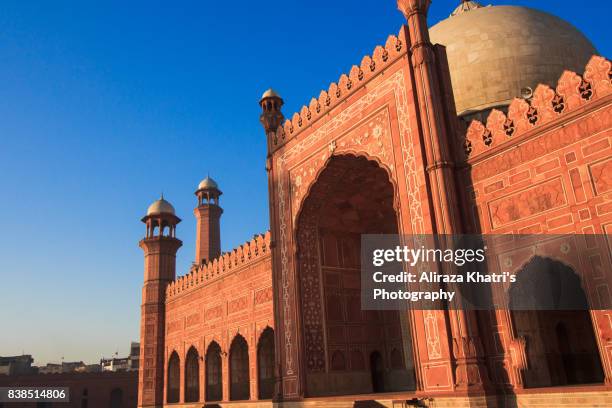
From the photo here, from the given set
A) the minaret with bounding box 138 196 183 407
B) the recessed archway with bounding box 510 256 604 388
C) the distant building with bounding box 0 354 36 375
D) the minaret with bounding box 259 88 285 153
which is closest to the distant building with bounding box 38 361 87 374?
the distant building with bounding box 0 354 36 375

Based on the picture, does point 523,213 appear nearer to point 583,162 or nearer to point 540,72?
point 583,162

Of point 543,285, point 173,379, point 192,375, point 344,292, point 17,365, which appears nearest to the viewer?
point 543,285

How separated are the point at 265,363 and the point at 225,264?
4.53m

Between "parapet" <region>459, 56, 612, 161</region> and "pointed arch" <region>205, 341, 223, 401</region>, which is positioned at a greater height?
"parapet" <region>459, 56, 612, 161</region>

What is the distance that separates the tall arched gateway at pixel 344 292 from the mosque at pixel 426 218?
4cm

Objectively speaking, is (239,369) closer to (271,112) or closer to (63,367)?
(271,112)

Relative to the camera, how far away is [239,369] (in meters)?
19.5

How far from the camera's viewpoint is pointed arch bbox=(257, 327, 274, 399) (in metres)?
17.6

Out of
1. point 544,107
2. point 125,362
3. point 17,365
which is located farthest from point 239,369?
point 125,362

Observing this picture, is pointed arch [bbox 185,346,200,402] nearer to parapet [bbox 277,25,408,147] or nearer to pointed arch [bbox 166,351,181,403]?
pointed arch [bbox 166,351,181,403]

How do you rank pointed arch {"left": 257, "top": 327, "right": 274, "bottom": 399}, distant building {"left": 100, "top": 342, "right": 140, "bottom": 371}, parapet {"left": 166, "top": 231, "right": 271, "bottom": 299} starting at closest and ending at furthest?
pointed arch {"left": 257, "top": 327, "right": 274, "bottom": 399}
parapet {"left": 166, "top": 231, "right": 271, "bottom": 299}
distant building {"left": 100, "top": 342, "right": 140, "bottom": 371}

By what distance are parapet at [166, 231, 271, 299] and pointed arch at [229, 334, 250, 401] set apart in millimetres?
2774

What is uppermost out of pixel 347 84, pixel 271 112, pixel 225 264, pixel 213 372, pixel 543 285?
pixel 271 112

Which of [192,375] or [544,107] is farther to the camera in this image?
[192,375]
